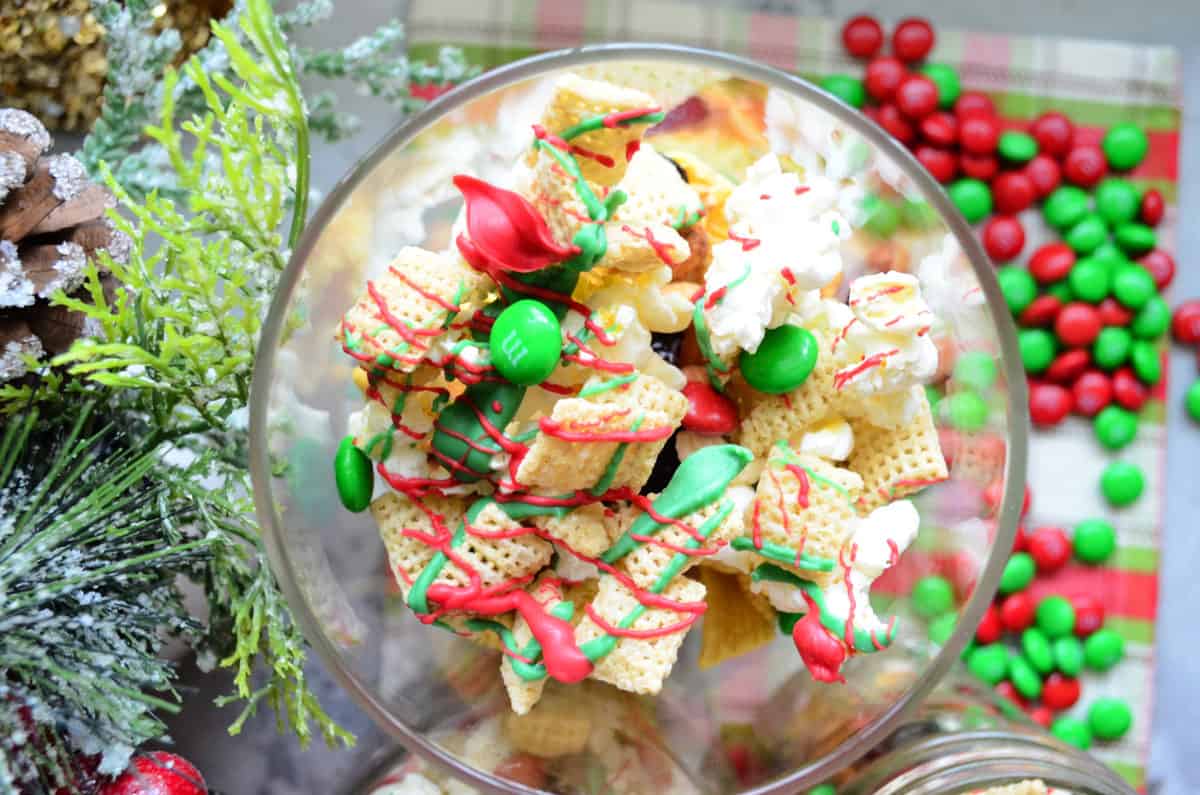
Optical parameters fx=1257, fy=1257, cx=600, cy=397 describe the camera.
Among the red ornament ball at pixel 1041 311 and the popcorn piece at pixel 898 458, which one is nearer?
the popcorn piece at pixel 898 458

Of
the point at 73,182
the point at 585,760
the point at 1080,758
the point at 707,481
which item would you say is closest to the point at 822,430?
the point at 707,481

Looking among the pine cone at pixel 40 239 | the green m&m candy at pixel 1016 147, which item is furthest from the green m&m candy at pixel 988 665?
the pine cone at pixel 40 239

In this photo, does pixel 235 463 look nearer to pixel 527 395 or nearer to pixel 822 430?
pixel 527 395

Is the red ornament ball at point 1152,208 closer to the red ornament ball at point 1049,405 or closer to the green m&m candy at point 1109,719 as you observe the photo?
the red ornament ball at point 1049,405

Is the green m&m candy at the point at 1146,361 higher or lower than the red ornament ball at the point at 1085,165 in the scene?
lower

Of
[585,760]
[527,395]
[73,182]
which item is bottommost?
[585,760]

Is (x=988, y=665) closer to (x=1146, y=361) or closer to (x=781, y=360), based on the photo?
(x=1146, y=361)

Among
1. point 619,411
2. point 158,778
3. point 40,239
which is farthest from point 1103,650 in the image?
point 40,239

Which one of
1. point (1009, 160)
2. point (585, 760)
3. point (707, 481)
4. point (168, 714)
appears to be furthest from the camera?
point (1009, 160)
